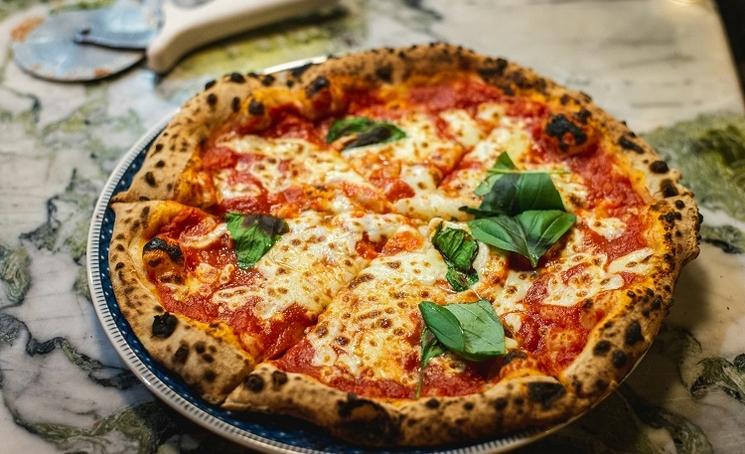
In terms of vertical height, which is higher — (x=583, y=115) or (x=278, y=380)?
(x=583, y=115)

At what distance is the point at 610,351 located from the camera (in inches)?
93.2

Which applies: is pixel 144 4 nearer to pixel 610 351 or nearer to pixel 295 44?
pixel 295 44

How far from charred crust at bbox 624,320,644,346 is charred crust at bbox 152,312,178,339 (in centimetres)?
144

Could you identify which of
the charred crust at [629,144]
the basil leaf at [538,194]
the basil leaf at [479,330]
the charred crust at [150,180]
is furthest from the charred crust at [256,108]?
the charred crust at [629,144]

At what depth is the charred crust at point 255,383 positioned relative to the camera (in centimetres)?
229

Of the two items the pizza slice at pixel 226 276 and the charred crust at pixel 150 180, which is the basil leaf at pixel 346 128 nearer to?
the pizza slice at pixel 226 276

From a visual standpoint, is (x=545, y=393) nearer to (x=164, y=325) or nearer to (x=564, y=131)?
(x=164, y=325)

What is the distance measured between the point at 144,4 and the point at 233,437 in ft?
10.2

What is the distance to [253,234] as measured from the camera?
2822 mm

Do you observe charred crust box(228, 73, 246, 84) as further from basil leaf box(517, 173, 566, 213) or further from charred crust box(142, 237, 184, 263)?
basil leaf box(517, 173, 566, 213)

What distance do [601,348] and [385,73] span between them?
5.68ft

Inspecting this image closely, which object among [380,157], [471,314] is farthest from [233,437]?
[380,157]

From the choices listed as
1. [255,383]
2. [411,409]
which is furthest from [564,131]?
[255,383]

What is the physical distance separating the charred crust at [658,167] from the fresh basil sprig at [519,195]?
0.42 meters
